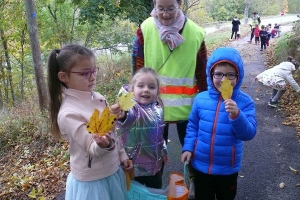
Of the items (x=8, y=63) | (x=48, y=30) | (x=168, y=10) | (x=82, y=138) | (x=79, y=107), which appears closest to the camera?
(x=82, y=138)

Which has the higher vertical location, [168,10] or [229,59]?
[168,10]

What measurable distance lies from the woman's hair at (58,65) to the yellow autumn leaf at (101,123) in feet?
1.76

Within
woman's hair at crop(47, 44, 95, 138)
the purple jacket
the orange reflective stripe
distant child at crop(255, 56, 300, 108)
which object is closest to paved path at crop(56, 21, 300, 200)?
distant child at crop(255, 56, 300, 108)

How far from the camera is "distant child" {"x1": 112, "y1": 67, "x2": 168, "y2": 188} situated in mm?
2219

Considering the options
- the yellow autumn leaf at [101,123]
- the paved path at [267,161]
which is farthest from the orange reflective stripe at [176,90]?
the paved path at [267,161]

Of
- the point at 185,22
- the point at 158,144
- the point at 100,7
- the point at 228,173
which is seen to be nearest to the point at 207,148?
the point at 228,173

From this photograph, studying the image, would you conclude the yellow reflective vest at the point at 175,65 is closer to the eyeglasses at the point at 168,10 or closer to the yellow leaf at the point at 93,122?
the eyeglasses at the point at 168,10

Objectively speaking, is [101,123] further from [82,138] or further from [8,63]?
[8,63]

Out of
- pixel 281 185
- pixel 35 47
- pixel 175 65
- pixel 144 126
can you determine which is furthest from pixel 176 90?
pixel 35 47

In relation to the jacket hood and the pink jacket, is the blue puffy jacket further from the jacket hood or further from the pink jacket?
the pink jacket

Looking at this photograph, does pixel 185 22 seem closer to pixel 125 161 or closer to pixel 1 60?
pixel 125 161

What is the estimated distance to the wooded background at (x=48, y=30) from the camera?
686 cm

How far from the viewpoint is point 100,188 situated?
1917mm

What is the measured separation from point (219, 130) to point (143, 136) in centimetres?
66
